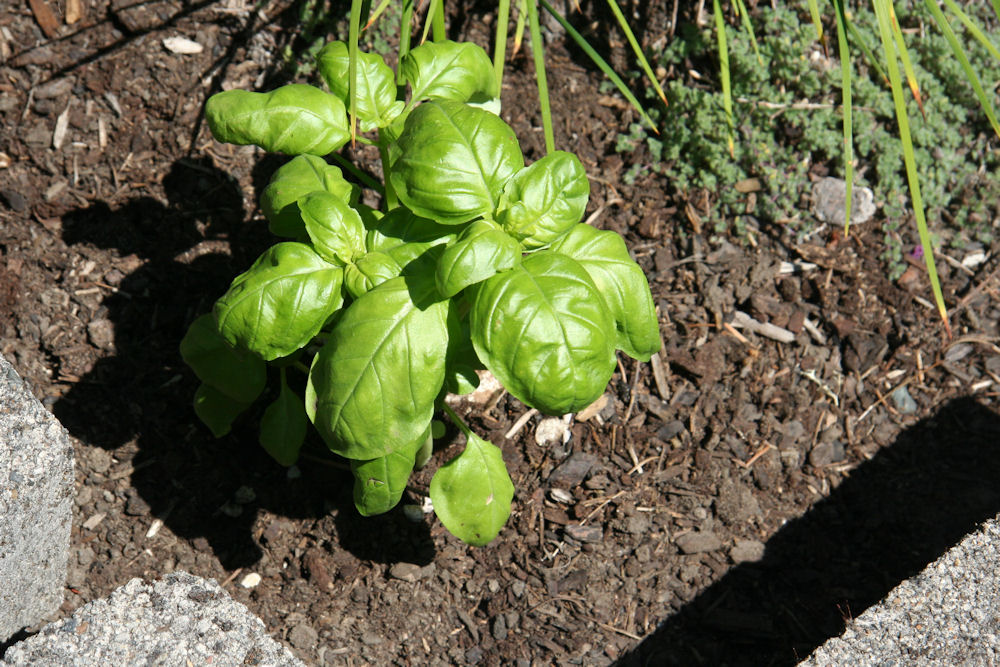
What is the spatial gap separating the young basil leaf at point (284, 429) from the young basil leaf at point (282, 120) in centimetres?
55

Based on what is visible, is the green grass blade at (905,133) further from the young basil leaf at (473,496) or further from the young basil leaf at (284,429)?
the young basil leaf at (284,429)

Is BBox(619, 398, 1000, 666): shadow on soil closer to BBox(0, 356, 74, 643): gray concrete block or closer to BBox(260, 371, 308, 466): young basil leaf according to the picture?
BBox(260, 371, 308, 466): young basil leaf

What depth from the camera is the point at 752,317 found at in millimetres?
2273

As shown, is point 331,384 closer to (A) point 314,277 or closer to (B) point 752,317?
(A) point 314,277

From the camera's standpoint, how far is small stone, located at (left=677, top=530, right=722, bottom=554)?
2061 millimetres

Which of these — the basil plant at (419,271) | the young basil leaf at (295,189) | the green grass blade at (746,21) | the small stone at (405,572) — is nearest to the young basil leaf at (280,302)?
the basil plant at (419,271)

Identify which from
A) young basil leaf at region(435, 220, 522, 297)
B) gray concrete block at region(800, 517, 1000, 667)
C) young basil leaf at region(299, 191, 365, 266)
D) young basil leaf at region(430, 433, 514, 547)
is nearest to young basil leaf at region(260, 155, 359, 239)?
young basil leaf at region(299, 191, 365, 266)

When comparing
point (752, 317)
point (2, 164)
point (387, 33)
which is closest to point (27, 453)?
point (2, 164)

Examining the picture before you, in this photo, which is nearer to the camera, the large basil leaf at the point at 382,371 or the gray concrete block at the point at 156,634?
the large basil leaf at the point at 382,371

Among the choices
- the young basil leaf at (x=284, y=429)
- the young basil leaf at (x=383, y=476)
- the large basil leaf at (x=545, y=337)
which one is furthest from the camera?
the young basil leaf at (x=284, y=429)

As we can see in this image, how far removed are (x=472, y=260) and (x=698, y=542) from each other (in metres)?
1.12

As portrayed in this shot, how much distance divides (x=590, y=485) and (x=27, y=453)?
1246 millimetres

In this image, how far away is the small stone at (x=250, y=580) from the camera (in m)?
1.98

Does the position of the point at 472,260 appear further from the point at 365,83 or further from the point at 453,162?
the point at 365,83
